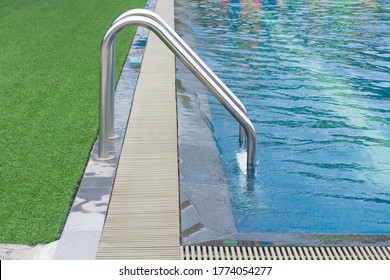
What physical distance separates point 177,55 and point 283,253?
139 centimetres

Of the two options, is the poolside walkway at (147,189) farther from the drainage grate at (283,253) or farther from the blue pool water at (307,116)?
the blue pool water at (307,116)

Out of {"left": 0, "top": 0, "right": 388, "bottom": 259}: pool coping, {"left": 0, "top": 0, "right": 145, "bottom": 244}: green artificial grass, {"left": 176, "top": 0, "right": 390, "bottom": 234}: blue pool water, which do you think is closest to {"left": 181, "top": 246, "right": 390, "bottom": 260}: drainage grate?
{"left": 0, "top": 0, "right": 388, "bottom": 259}: pool coping

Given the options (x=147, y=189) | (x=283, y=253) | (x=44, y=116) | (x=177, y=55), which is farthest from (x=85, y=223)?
(x=44, y=116)

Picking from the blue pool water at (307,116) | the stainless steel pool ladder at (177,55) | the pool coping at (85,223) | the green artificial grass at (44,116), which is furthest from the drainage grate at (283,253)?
the stainless steel pool ladder at (177,55)

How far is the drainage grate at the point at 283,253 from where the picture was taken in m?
3.34

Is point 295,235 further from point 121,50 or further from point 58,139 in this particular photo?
point 121,50

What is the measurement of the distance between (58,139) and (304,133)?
79.6 inches

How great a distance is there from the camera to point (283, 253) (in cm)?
339

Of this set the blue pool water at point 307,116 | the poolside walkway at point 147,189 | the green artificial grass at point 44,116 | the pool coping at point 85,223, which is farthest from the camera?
the blue pool water at point 307,116

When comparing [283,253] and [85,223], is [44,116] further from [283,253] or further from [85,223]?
[283,253]

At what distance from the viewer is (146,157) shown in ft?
15.3

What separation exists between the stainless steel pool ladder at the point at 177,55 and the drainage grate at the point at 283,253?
1041mm

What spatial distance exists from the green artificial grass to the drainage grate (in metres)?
0.68
